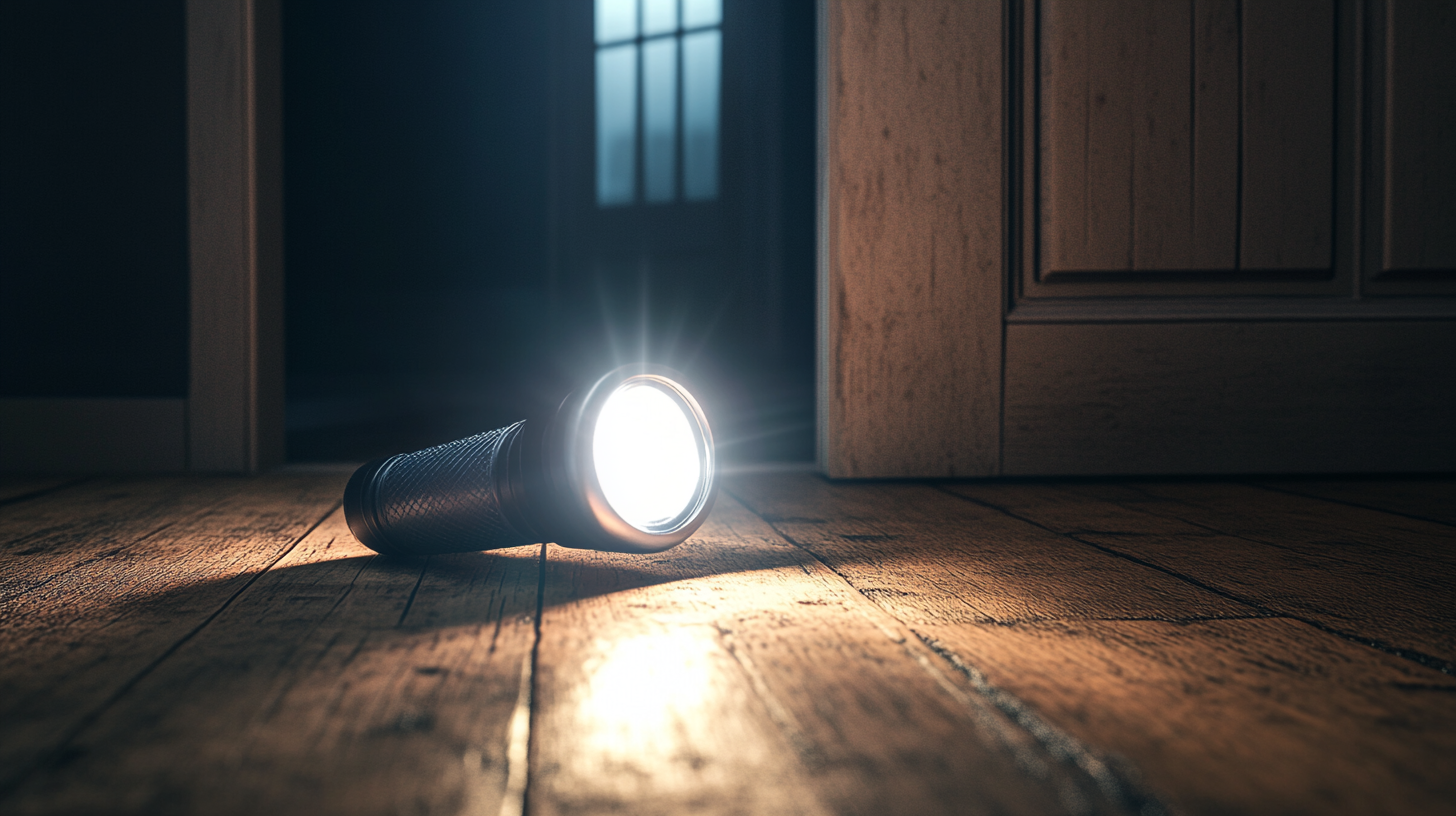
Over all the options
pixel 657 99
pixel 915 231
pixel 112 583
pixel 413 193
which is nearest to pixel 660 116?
pixel 657 99

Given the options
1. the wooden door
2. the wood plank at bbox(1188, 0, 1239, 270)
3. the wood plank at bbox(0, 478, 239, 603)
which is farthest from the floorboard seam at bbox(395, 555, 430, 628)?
the wood plank at bbox(1188, 0, 1239, 270)

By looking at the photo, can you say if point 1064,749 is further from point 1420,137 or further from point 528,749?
point 1420,137

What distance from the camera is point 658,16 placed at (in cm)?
479

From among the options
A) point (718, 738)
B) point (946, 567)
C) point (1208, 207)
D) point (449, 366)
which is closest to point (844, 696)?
point (718, 738)

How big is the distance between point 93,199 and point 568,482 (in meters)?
1.60

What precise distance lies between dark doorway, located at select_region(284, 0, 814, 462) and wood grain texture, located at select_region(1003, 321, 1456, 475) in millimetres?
2697

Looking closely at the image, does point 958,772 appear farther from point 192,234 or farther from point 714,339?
point 714,339

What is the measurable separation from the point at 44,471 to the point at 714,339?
3.45 metres

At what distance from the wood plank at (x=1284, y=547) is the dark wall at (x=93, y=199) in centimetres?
163

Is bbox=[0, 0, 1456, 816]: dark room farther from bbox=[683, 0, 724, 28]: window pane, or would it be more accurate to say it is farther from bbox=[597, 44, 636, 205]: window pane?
bbox=[683, 0, 724, 28]: window pane

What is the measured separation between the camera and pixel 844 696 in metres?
0.51

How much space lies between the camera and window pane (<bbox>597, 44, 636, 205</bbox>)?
489 centimetres

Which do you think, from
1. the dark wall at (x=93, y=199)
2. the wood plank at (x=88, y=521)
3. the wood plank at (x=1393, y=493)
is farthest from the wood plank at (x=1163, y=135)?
the dark wall at (x=93, y=199)

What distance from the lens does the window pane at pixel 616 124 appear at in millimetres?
4887
